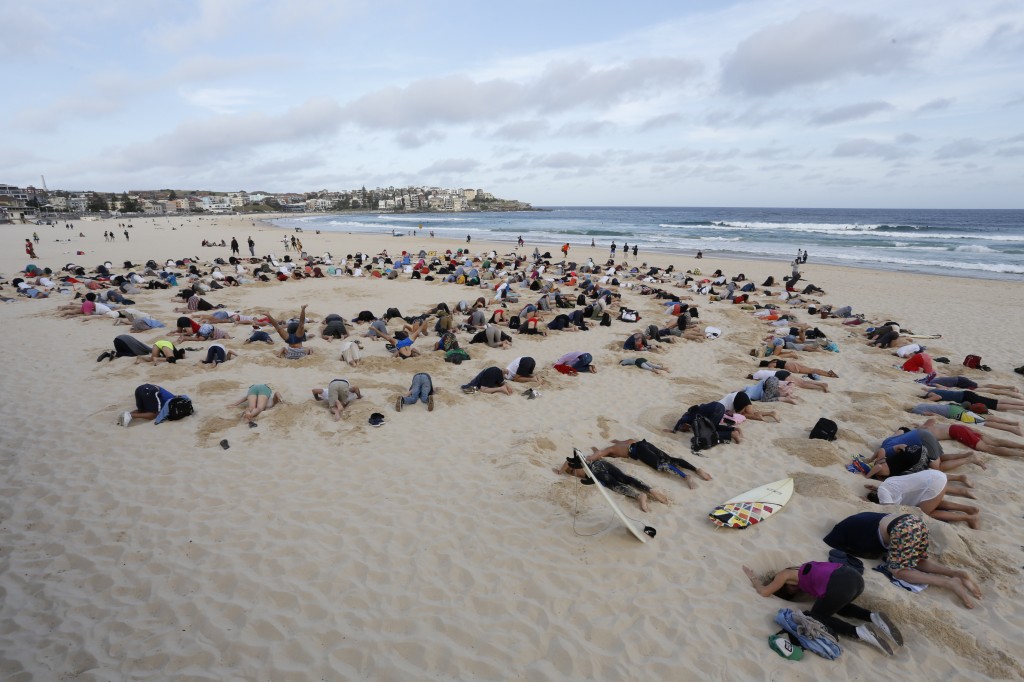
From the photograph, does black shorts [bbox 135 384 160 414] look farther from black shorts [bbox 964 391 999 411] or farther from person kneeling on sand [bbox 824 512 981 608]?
black shorts [bbox 964 391 999 411]

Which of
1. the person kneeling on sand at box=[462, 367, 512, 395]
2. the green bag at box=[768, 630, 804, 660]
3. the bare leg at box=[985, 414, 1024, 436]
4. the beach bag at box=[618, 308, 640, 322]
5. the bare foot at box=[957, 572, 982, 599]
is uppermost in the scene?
the beach bag at box=[618, 308, 640, 322]

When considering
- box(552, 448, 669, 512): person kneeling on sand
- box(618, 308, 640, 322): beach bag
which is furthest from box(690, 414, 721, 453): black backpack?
box(618, 308, 640, 322): beach bag

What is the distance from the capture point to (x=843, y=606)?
377 centimetres

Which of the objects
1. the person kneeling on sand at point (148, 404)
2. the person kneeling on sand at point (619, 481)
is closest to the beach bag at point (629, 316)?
the person kneeling on sand at point (619, 481)

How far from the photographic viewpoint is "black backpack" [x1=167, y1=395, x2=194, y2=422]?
6.75 meters

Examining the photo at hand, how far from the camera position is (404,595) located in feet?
12.9

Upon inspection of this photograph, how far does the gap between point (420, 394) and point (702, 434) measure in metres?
4.53

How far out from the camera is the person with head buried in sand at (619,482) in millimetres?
5352

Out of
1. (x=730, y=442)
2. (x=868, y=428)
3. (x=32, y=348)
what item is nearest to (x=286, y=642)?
(x=730, y=442)

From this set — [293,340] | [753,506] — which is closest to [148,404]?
[293,340]

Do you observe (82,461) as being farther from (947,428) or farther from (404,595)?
(947,428)

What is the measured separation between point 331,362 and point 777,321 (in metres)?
12.9

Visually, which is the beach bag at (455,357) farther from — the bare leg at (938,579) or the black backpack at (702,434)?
the bare leg at (938,579)

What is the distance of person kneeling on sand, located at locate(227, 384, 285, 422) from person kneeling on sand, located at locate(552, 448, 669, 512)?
15.8 feet
